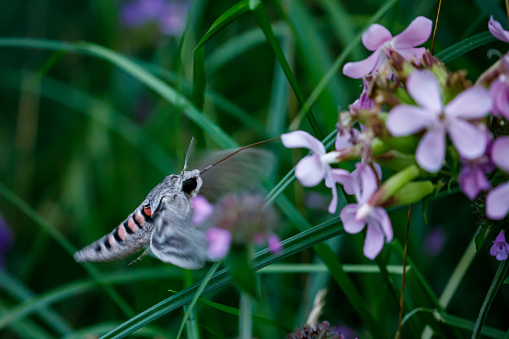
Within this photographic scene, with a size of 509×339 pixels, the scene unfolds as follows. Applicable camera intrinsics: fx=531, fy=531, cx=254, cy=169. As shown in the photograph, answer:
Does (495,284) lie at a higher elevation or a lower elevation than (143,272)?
lower

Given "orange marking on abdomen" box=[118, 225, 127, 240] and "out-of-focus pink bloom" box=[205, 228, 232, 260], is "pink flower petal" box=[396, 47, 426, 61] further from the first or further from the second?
"orange marking on abdomen" box=[118, 225, 127, 240]

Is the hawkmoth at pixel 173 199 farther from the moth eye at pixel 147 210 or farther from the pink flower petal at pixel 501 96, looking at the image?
the pink flower petal at pixel 501 96

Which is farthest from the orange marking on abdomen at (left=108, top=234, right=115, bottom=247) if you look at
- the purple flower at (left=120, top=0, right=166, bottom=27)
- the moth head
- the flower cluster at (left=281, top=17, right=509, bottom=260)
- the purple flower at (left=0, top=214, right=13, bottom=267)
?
the purple flower at (left=120, top=0, right=166, bottom=27)

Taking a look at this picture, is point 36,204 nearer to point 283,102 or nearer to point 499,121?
point 283,102

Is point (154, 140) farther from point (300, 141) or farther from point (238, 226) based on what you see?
point (238, 226)

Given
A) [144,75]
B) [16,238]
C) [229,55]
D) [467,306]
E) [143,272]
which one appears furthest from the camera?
[16,238]

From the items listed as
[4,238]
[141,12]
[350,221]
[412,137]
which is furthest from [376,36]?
[141,12]

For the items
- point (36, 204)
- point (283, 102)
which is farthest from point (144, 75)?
point (36, 204)
